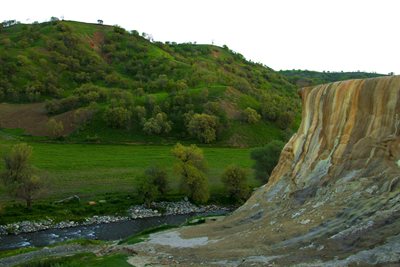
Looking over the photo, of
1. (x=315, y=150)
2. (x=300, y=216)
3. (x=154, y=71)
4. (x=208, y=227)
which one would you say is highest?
(x=154, y=71)

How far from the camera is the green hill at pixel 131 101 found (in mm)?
129000

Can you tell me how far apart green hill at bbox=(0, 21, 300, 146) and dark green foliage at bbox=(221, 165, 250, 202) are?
145ft

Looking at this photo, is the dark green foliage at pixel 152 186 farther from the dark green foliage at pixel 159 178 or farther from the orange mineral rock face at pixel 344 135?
the orange mineral rock face at pixel 344 135

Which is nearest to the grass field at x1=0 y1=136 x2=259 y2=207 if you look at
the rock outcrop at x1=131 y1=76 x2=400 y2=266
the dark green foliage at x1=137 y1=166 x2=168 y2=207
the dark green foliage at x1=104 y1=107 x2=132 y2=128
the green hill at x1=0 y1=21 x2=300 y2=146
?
the dark green foliage at x1=137 y1=166 x2=168 y2=207

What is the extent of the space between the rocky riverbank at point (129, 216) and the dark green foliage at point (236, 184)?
447 centimetres

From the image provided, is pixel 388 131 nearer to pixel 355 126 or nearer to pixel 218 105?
pixel 355 126

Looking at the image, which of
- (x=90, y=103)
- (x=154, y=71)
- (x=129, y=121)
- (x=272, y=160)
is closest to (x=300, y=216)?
(x=272, y=160)

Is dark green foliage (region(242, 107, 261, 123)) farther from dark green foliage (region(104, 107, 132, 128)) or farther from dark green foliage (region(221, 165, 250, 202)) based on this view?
dark green foliage (region(221, 165, 250, 202))

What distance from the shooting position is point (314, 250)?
30.3 metres

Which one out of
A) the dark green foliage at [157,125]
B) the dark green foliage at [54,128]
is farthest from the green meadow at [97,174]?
the dark green foliage at [157,125]

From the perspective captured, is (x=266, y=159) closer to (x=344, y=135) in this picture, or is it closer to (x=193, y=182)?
(x=193, y=182)

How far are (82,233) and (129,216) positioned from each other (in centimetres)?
1043

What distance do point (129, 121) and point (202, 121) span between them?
21.4 meters

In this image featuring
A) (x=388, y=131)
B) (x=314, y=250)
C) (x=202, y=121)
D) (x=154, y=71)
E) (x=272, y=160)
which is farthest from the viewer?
(x=154, y=71)
